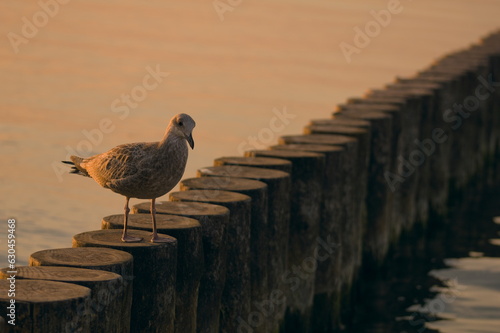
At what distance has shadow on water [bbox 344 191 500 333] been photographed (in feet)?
37.9

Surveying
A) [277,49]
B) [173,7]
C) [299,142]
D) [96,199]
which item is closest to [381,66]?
[277,49]

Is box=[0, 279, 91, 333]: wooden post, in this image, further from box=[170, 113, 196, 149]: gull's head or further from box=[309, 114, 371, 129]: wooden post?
box=[309, 114, 371, 129]: wooden post

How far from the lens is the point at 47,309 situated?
5.95 metres

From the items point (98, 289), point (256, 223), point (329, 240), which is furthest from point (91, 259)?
point (329, 240)

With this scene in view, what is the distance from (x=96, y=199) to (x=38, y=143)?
2.55 metres

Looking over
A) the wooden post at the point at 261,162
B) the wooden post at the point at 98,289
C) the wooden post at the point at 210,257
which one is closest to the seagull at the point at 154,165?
the wooden post at the point at 210,257

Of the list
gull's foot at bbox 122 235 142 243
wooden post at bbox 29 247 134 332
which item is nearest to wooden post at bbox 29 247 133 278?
wooden post at bbox 29 247 134 332

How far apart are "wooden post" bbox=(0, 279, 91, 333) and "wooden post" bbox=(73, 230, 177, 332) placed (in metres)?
0.87

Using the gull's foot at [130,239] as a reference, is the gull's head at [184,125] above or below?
above

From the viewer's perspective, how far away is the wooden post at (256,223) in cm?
885

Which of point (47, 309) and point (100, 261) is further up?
point (100, 261)

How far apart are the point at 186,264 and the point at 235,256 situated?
96 cm

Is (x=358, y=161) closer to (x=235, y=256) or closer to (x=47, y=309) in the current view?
(x=235, y=256)

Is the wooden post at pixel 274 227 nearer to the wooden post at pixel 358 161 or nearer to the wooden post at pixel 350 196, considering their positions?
the wooden post at pixel 350 196
